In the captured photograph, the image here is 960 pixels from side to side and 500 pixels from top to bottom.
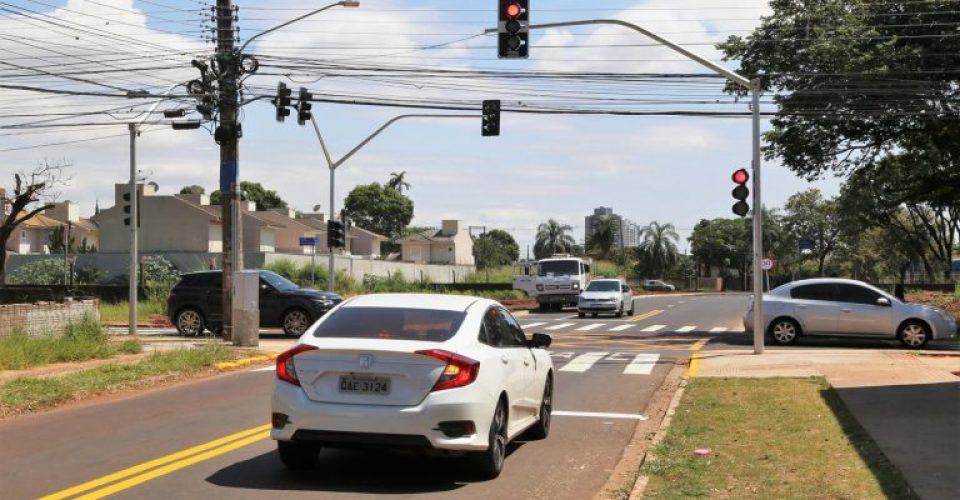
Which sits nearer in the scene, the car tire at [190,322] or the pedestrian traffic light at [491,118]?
the car tire at [190,322]

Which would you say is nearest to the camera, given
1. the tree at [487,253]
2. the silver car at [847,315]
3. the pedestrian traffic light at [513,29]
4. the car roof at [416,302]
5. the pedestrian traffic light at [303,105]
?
the car roof at [416,302]

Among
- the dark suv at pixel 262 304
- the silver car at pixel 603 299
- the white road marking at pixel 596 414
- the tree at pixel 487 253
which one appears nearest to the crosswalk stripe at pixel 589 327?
the silver car at pixel 603 299

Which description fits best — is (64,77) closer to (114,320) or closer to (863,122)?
(114,320)

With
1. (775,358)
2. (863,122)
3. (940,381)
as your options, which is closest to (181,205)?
(863,122)

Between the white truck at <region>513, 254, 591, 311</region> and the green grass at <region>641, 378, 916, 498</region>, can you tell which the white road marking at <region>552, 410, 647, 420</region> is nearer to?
the green grass at <region>641, 378, 916, 498</region>

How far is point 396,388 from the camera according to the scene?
24.3 feet

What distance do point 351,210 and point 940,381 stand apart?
11382 cm

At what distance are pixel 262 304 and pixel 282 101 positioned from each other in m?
5.88

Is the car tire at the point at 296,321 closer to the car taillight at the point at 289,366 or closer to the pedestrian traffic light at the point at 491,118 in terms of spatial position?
the pedestrian traffic light at the point at 491,118

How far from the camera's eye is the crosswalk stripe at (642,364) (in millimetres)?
16766

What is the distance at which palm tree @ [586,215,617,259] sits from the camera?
120m

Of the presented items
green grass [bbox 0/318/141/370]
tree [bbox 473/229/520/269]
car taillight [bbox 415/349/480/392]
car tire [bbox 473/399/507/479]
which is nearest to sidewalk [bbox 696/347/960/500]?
car tire [bbox 473/399/507/479]

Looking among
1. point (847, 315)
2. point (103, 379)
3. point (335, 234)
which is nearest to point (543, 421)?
point (103, 379)

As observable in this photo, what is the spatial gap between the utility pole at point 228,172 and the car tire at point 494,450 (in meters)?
13.8
